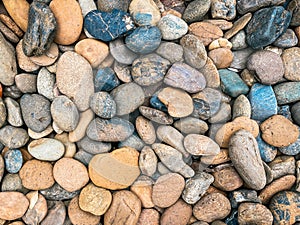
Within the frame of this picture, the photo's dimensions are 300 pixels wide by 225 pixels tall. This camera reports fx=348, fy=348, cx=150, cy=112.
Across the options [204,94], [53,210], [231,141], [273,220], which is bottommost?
[273,220]

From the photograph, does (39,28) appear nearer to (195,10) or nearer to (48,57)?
(48,57)

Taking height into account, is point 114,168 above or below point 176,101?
below

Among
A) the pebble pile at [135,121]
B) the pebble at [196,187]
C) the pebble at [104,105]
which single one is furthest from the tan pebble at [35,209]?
the pebble at [196,187]

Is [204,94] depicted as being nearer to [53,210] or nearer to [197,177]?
[197,177]

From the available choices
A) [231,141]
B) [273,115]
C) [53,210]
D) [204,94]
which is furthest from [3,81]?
[273,115]

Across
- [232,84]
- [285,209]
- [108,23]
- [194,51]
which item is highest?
[108,23]

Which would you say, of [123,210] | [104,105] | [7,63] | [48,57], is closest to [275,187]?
[123,210]

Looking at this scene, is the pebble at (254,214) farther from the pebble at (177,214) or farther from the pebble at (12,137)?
the pebble at (12,137)

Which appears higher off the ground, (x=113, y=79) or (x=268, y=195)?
(x=113, y=79)
